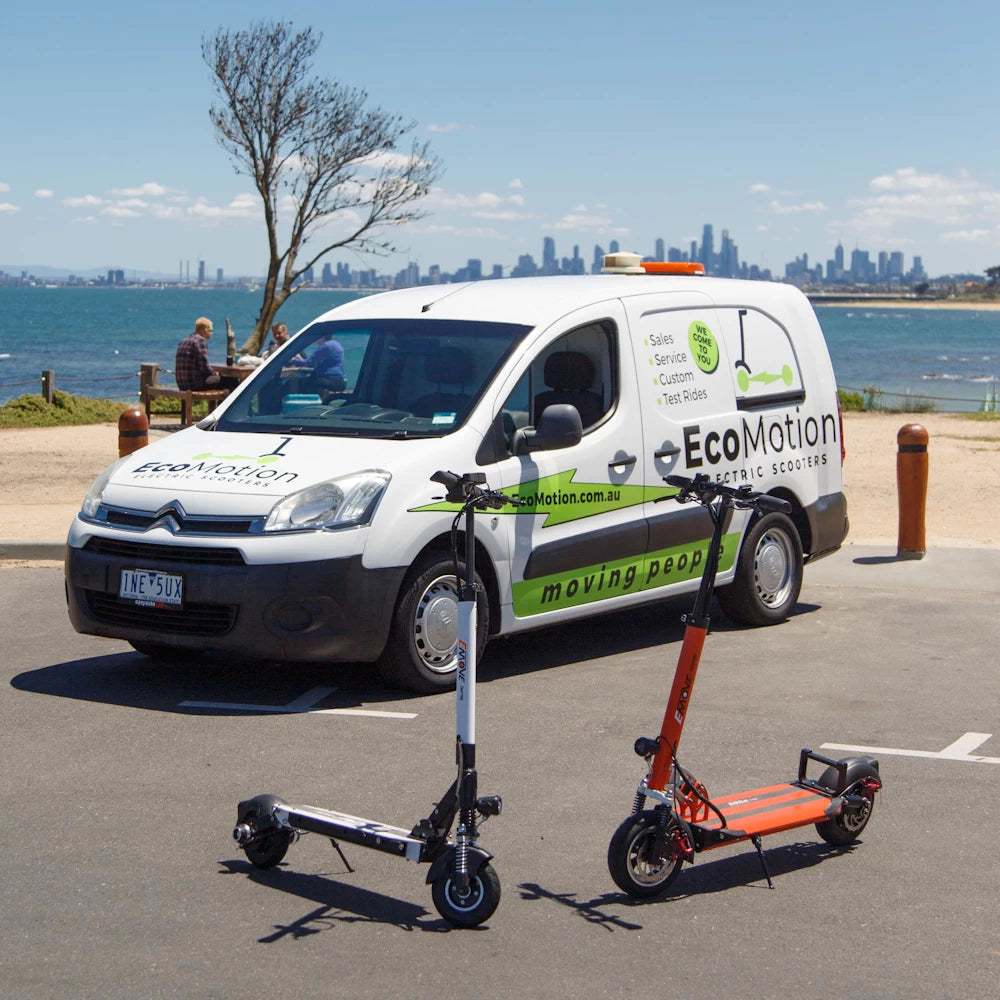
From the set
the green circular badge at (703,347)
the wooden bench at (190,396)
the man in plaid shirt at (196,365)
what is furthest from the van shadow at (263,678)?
the man in plaid shirt at (196,365)

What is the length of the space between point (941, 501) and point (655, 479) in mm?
7551

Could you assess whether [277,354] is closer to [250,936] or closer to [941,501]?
[250,936]

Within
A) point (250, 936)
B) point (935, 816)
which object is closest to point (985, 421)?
point (935, 816)

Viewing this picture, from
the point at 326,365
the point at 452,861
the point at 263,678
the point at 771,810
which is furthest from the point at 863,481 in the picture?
the point at 452,861

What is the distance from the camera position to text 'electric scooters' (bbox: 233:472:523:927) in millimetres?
4426

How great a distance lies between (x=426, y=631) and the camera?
23.8ft

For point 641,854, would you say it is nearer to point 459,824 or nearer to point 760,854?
point 760,854

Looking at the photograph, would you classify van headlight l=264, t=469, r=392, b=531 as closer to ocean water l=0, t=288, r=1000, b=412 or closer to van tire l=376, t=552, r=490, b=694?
van tire l=376, t=552, r=490, b=694

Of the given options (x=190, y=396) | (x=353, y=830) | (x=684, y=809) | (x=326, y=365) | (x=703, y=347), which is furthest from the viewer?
(x=190, y=396)

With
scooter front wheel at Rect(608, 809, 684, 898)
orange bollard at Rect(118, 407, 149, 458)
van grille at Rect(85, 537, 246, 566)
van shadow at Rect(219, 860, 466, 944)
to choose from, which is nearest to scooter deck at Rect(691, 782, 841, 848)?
scooter front wheel at Rect(608, 809, 684, 898)

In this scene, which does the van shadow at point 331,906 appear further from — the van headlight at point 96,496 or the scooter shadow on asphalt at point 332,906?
the van headlight at point 96,496

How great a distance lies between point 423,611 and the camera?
7230 mm

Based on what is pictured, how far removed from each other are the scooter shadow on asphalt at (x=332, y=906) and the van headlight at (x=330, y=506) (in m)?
2.19

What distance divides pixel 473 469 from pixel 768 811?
2853mm
